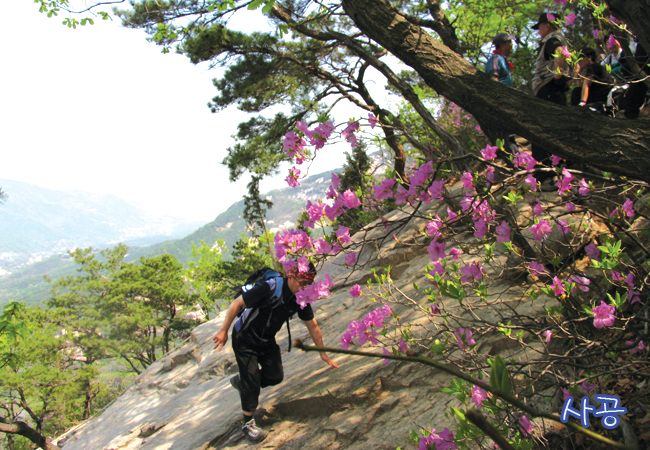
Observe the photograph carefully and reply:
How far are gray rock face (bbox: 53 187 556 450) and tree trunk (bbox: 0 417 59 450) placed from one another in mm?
1161

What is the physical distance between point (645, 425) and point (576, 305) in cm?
77

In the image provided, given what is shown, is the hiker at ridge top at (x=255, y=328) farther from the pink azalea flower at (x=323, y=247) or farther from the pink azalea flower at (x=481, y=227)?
the pink azalea flower at (x=481, y=227)

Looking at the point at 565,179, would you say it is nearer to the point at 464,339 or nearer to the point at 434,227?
the point at 434,227

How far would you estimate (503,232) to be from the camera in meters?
2.33

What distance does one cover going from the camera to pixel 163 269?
3120cm

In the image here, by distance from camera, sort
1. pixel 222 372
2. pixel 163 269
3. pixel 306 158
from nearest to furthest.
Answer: pixel 306 158
pixel 222 372
pixel 163 269

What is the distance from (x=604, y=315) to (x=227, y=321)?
9.73ft

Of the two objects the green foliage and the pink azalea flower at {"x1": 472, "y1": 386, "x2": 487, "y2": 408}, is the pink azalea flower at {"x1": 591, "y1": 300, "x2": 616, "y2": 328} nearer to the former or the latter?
the pink azalea flower at {"x1": 472, "y1": 386, "x2": 487, "y2": 408}

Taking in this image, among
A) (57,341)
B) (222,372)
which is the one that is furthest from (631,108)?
(57,341)

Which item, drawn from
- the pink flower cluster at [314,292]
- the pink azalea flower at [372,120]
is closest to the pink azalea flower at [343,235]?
the pink flower cluster at [314,292]

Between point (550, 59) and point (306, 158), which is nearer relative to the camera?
point (306, 158)

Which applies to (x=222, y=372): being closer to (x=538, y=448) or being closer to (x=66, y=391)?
(x=538, y=448)

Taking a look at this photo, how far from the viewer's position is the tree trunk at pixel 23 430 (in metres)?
4.56

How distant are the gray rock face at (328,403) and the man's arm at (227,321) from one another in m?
1.00
